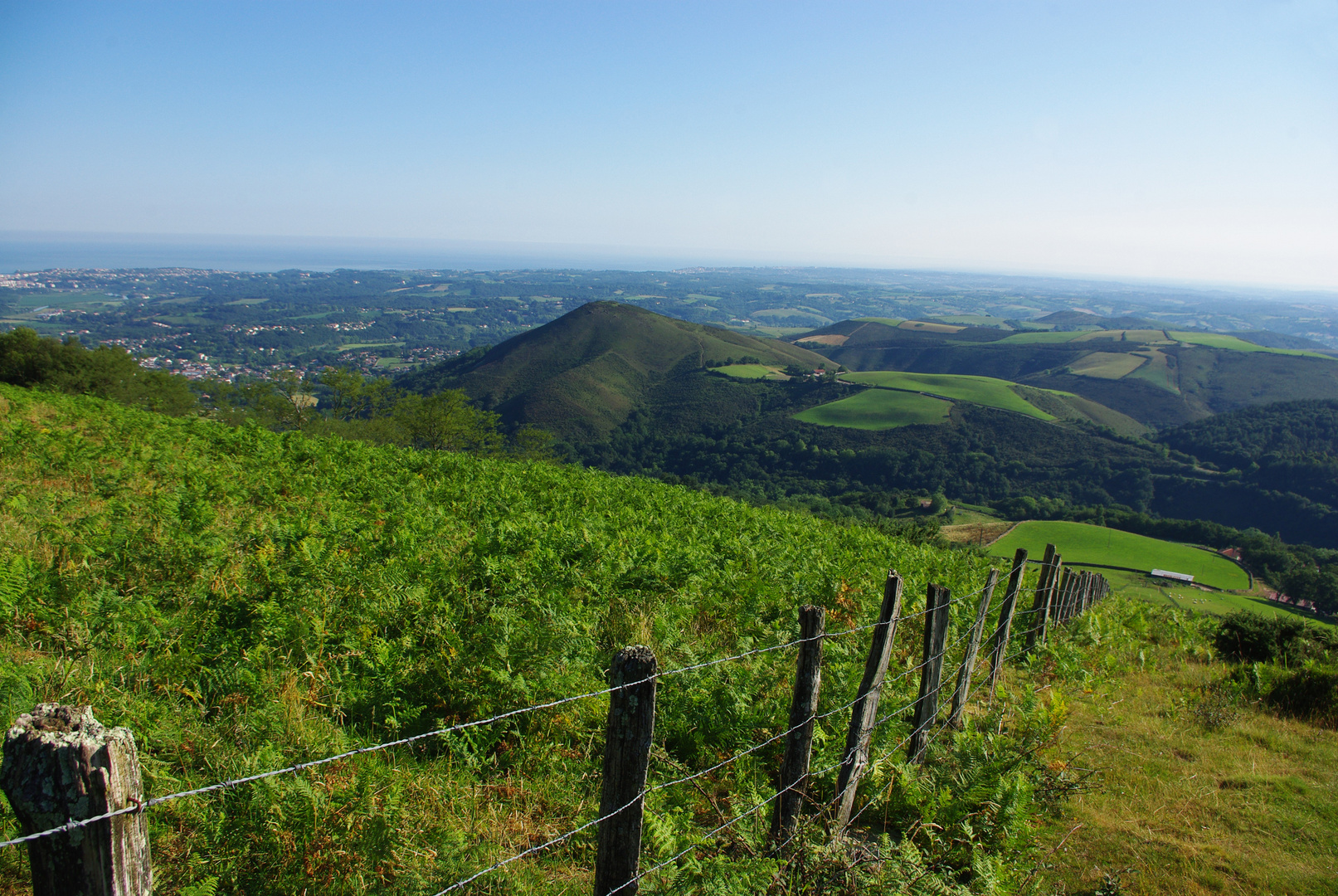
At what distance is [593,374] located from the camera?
144125mm

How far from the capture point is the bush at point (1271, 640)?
31.1ft

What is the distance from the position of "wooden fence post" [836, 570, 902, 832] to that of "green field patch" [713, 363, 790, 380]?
14456 centimetres

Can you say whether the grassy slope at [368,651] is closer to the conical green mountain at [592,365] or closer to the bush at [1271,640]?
the bush at [1271,640]

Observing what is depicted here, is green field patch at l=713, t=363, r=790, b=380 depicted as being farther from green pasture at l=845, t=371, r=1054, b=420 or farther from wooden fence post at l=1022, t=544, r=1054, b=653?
wooden fence post at l=1022, t=544, r=1054, b=653

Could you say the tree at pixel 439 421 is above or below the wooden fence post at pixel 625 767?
below

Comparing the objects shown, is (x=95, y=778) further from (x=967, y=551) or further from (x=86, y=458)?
(x=967, y=551)

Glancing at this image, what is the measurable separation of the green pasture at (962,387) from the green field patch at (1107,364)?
Answer: 38421 mm

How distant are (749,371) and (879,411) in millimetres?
36811

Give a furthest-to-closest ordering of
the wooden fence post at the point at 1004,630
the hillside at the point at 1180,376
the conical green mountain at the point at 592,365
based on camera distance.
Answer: the hillside at the point at 1180,376, the conical green mountain at the point at 592,365, the wooden fence post at the point at 1004,630

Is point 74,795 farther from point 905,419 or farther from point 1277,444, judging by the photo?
point 1277,444

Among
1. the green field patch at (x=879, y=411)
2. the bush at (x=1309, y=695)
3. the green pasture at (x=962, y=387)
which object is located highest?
the bush at (x=1309, y=695)

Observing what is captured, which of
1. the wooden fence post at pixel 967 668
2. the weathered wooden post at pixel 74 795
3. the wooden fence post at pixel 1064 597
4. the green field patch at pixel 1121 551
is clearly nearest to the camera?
the weathered wooden post at pixel 74 795

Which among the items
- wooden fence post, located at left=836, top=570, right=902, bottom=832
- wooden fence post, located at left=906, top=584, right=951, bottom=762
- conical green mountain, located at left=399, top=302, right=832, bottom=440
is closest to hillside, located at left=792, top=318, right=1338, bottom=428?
conical green mountain, located at left=399, top=302, right=832, bottom=440

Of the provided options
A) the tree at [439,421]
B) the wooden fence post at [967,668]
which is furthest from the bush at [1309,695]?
the tree at [439,421]
